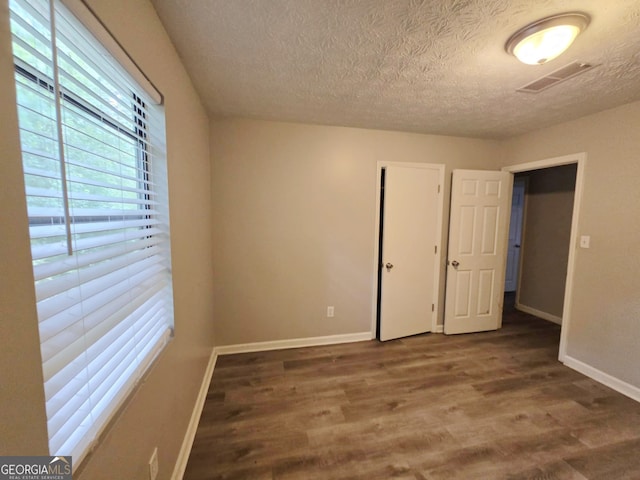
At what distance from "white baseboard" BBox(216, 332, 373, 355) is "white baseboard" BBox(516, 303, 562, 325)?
2.73 meters

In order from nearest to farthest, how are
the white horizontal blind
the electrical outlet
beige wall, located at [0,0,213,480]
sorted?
beige wall, located at [0,0,213,480], the white horizontal blind, the electrical outlet

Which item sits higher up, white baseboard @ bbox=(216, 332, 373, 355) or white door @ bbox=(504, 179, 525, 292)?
white door @ bbox=(504, 179, 525, 292)

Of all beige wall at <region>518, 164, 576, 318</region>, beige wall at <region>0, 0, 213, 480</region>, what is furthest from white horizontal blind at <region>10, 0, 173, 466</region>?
beige wall at <region>518, 164, 576, 318</region>

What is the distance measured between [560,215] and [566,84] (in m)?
2.51

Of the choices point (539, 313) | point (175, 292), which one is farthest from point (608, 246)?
point (175, 292)

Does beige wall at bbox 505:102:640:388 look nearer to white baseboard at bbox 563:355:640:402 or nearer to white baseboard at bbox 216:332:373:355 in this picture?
white baseboard at bbox 563:355:640:402

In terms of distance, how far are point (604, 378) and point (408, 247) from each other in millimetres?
2003

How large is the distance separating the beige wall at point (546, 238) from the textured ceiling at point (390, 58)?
5.45 ft

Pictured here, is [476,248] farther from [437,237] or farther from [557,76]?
[557,76]

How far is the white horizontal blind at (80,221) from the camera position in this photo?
1.91 feet

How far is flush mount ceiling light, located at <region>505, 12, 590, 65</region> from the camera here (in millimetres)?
1169

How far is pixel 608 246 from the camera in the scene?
221 centimetres

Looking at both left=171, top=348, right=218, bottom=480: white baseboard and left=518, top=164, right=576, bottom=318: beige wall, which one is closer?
left=171, top=348, right=218, bottom=480: white baseboard

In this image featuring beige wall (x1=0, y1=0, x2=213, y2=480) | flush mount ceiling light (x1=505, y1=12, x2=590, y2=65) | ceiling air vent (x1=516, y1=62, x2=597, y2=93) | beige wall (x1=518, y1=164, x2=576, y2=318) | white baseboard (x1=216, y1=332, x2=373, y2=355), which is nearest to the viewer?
beige wall (x1=0, y1=0, x2=213, y2=480)
